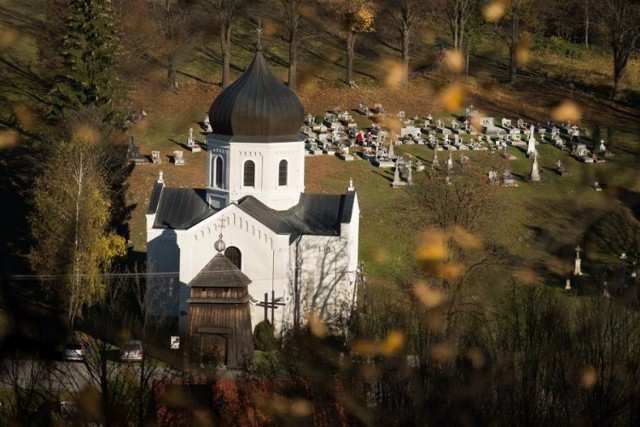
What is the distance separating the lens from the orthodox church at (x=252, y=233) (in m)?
34.9

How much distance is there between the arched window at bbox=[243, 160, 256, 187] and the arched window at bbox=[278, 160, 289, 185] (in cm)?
94

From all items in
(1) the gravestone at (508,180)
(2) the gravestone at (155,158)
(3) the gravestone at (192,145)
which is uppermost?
(3) the gravestone at (192,145)

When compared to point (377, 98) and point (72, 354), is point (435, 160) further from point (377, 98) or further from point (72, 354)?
point (72, 354)

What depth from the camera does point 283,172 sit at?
39.3 m

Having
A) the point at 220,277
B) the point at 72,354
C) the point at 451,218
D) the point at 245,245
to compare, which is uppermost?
the point at 451,218

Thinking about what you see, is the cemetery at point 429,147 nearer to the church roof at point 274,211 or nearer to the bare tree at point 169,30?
the bare tree at point 169,30

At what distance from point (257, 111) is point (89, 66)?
1448cm

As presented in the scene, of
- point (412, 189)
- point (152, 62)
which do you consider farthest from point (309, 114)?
point (412, 189)

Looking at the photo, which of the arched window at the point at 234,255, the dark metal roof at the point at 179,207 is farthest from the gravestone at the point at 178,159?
the arched window at the point at 234,255

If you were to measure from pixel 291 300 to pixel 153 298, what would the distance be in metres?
4.62

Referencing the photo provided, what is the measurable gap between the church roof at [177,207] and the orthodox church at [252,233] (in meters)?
0.04

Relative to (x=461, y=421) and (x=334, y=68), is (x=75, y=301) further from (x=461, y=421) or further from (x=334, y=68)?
(x=334, y=68)

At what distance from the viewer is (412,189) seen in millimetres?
49312

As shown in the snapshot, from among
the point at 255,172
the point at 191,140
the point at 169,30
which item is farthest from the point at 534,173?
the point at 169,30
